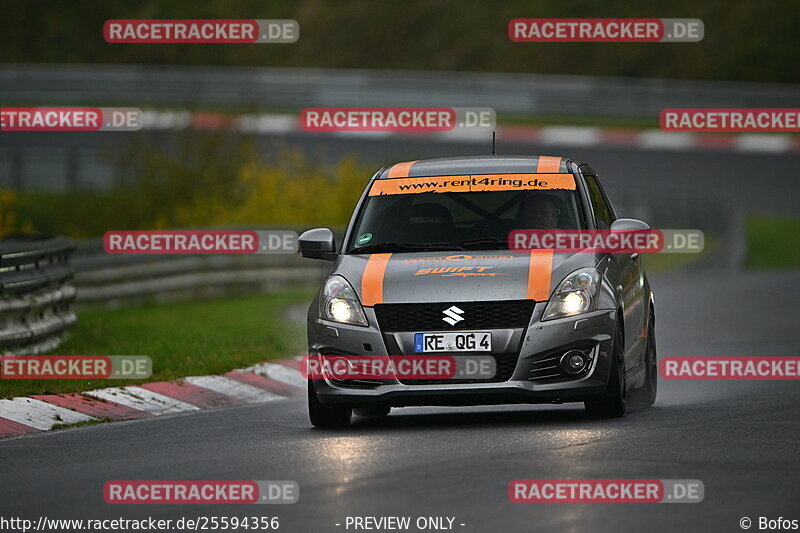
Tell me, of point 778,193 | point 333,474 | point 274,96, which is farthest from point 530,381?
point 274,96

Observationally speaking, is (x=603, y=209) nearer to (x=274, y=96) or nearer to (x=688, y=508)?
(x=688, y=508)

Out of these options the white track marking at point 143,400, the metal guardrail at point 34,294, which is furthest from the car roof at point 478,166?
the metal guardrail at point 34,294

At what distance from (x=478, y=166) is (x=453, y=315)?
1.86 metres

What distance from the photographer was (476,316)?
10.8m

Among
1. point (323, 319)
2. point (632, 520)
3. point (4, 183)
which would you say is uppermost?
point (4, 183)

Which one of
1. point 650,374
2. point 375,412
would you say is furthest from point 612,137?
point 375,412

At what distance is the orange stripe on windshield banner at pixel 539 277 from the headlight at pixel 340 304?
1060 mm

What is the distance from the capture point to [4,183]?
148ft

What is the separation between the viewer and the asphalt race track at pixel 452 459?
766 cm

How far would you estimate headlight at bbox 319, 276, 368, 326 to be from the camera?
1105cm

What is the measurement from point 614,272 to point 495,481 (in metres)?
3.36
